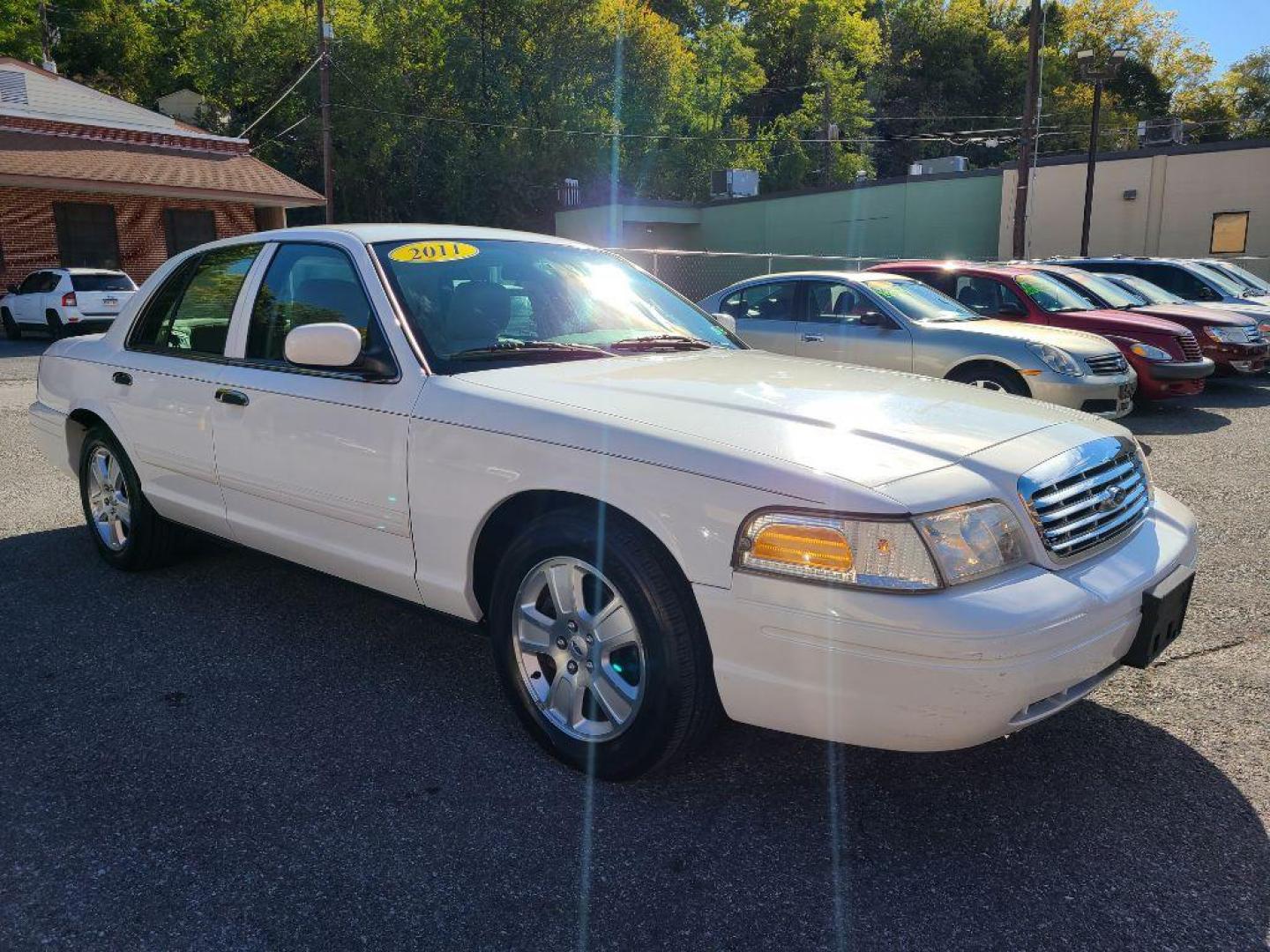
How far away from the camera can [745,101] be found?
66.2 m

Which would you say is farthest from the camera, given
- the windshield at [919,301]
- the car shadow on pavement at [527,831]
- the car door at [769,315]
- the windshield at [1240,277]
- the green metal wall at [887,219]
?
the green metal wall at [887,219]

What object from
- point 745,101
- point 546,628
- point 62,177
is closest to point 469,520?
point 546,628

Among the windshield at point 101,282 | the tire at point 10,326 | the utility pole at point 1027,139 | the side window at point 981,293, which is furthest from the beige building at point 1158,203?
the tire at point 10,326

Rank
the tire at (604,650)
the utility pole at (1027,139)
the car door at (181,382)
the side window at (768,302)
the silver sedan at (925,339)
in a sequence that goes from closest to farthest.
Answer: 1. the tire at (604,650)
2. the car door at (181,382)
3. the silver sedan at (925,339)
4. the side window at (768,302)
5. the utility pole at (1027,139)

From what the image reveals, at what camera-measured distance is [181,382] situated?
171 inches

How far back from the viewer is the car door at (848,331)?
8961 mm

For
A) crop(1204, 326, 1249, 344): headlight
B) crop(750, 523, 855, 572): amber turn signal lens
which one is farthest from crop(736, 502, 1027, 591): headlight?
crop(1204, 326, 1249, 344): headlight

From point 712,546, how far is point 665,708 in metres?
0.49

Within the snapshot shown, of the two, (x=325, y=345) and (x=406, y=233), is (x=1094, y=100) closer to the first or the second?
(x=406, y=233)

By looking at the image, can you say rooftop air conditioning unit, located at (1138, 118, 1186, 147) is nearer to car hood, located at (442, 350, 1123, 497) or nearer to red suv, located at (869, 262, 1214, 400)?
red suv, located at (869, 262, 1214, 400)

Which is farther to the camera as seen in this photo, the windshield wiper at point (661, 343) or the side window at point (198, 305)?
the side window at point (198, 305)

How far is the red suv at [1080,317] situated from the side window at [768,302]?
1.38 metres

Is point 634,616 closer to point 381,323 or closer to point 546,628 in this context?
point 546,628

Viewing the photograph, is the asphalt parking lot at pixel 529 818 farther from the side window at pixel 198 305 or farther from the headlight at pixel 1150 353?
the headlight at pixel 1150 353
